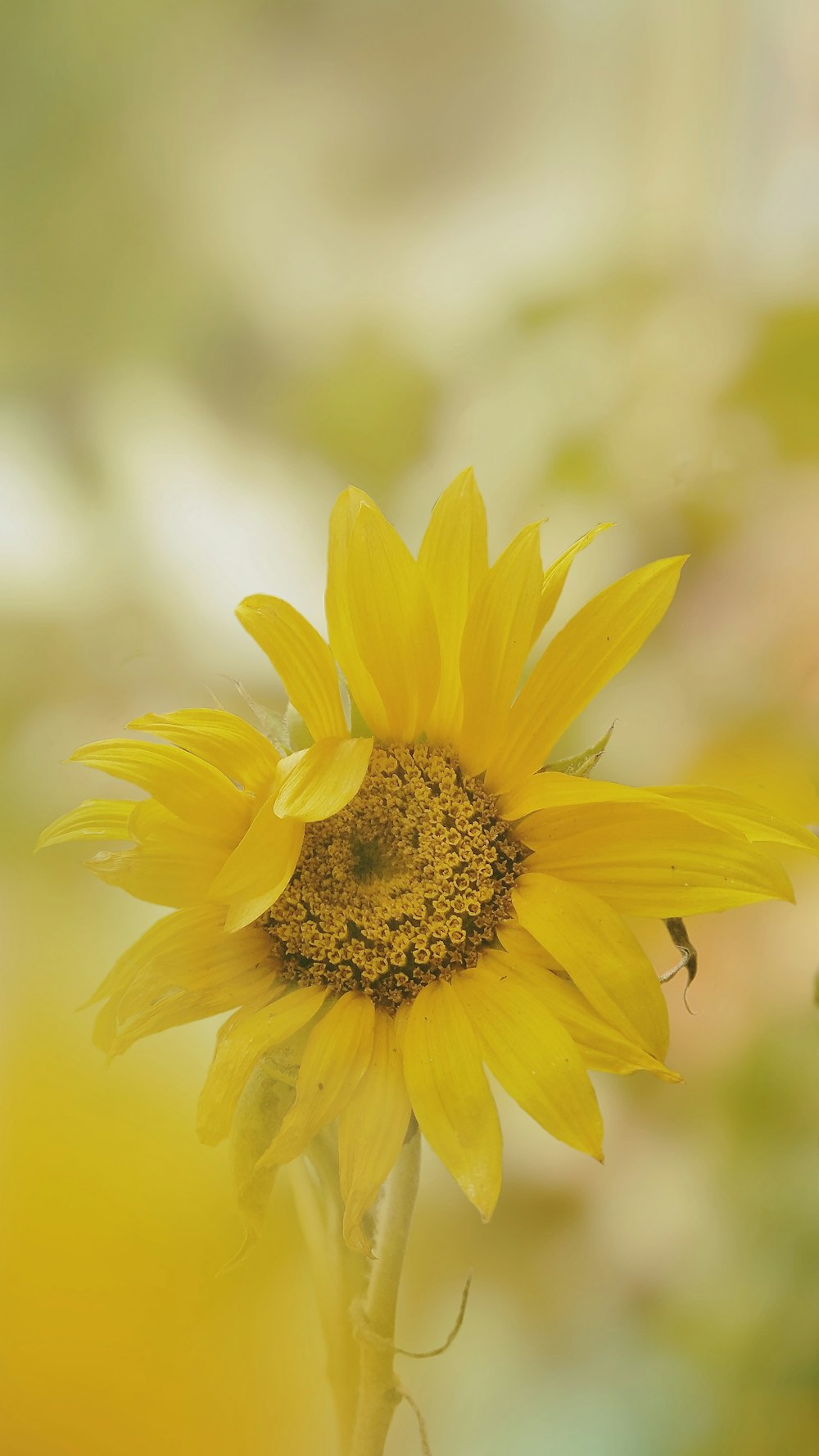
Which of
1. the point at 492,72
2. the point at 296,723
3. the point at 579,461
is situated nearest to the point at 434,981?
the point at 296,723

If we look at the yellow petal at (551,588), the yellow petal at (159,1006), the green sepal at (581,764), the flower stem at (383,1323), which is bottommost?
the flower stem at (383,1323)

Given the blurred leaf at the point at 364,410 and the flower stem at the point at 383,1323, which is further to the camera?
the blurred leaf at the point at 364,410

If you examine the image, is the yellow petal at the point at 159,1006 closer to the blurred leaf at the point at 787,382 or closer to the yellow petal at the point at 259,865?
the yellow petal at the point at 259,865

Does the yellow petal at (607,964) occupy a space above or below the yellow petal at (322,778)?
below

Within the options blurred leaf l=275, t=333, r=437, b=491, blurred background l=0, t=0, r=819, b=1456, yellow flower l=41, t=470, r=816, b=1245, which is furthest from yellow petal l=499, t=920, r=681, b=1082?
blurred leaf l=275, t=333, r=437, b=491

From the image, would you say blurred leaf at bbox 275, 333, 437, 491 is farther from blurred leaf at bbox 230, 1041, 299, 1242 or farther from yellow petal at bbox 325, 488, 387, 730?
blurred leaf at bbox 230, 1041, 299, 1242

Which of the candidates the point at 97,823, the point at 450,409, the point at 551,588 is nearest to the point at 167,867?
the point at 97,823

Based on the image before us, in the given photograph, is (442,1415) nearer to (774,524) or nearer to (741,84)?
(774,524)

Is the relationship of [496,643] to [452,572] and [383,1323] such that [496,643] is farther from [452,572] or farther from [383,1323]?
[383,1323]

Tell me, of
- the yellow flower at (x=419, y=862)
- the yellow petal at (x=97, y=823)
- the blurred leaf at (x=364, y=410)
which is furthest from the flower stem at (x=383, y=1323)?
the blurred leaf at (x=364, y=410)
